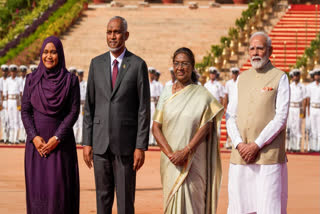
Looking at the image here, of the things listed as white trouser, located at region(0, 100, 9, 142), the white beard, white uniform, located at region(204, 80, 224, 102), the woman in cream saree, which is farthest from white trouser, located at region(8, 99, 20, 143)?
the white beard

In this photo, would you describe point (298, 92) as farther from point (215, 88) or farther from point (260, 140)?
point (260, 140)

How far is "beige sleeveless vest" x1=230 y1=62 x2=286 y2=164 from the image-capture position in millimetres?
6980

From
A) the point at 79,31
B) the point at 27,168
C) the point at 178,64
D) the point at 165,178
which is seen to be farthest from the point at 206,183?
the point at 79,31

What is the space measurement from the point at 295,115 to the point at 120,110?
10.9 meters

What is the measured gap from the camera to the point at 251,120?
7066 mm

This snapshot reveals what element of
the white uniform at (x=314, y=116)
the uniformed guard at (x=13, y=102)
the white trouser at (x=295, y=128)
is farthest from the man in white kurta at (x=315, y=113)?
the uniformed guard at (x=13, y=102)

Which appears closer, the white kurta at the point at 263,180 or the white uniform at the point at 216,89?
the white kurta at the point at 263,180

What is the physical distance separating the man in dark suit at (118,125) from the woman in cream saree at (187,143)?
19cm

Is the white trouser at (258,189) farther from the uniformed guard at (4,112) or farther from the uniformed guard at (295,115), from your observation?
the uniformed guard at (4,112)

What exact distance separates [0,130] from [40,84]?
46.7 ft

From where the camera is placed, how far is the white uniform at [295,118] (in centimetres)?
1734

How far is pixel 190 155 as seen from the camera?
7.01 m

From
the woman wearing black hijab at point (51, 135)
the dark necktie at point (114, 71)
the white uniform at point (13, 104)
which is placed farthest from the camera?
the white uniform at point (13, 104)

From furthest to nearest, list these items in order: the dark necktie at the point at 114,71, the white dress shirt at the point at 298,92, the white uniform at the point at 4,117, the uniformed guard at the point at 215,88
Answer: the white uniform at the point at 4,117 → the uniformed guard at the point at 215,88 → the white dress shirt at the point at 298,92 → the dark necktie at the point at 114,71
